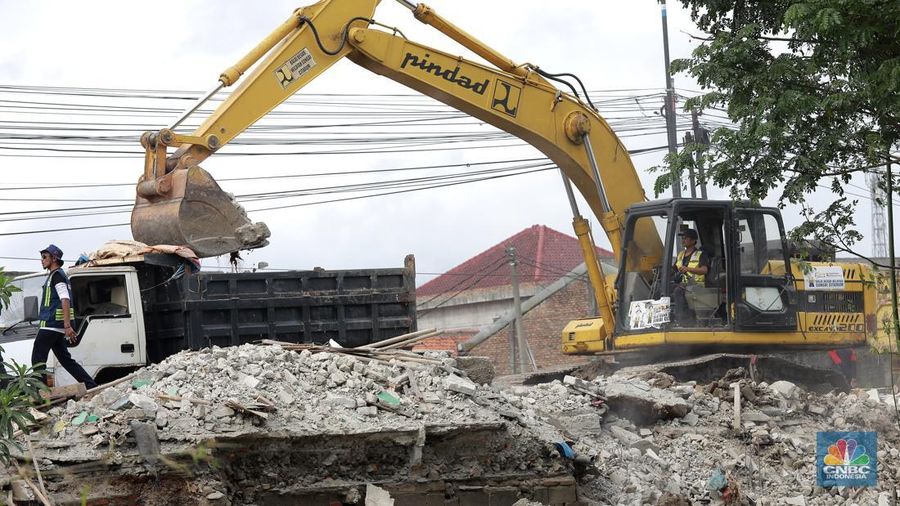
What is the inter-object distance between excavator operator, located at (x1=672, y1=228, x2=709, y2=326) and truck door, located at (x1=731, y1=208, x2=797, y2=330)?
14.5 inches

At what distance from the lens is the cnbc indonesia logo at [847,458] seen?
7754 millimetres

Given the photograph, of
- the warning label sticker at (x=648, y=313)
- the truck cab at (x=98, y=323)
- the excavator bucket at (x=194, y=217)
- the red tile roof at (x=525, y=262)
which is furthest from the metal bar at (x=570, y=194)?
the red tile roof at (x=525, y=262)

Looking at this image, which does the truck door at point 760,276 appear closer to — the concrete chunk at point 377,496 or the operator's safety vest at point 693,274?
the operator's safety vest at point 693,274

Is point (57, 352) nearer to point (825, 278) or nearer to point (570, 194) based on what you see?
point (570, 194)

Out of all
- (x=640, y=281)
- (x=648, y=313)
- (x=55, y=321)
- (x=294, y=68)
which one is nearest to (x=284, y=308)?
(x=55, y=321)

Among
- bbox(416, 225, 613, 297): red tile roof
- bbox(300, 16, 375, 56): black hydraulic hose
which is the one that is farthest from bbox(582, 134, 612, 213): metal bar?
bbox(416, 225, 613, 297): red tile roof

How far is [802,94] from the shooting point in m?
8.77

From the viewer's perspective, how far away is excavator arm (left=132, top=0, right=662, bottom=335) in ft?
38.5

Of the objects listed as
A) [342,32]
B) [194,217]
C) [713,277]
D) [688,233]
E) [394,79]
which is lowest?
[713,277]

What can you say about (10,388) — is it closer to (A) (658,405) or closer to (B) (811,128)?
(B) (811,128)

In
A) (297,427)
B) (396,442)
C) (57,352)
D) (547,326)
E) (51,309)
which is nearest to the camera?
(297,427)

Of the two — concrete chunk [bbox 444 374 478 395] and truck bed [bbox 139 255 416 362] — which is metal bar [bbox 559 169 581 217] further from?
concrete chunk [bbox 444 374 478 395]

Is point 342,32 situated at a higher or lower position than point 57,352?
higher

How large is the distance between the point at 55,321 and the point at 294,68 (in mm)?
3845
